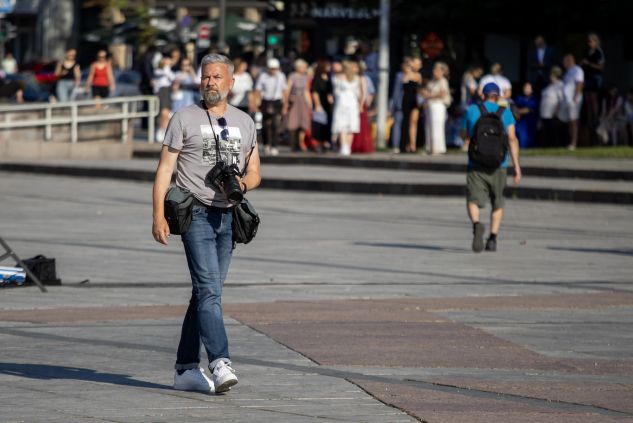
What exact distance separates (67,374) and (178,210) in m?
1.32

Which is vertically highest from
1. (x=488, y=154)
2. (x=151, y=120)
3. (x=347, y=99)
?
(x=347, y=99)

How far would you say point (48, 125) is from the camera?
3105 cm

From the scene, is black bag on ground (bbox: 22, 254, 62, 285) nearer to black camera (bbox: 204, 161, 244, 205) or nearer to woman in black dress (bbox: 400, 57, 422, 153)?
black camera (bbox: 204, 161, 244, 205)

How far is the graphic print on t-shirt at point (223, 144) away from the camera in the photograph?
313 inches

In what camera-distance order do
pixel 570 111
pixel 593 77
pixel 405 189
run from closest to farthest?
pixel 405 189 < pixel 570 111 < pixel 593 77

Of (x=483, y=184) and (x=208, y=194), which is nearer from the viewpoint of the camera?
(x=208, y=194)

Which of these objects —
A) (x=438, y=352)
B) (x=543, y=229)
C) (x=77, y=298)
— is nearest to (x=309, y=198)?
(x=543, y=229)

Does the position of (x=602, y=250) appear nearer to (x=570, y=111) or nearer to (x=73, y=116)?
(x=570, y=111)

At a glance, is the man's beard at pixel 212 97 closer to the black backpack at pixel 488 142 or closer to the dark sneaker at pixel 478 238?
the black backpack at pixel 488 142

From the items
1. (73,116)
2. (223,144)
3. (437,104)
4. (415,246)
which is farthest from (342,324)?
(73,116)

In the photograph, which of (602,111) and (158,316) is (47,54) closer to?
(602,111)

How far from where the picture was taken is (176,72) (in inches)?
1289

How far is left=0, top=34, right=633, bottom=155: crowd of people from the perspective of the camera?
27.9 meters

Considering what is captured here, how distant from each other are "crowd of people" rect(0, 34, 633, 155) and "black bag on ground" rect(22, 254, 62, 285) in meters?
14.4
